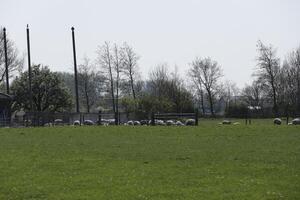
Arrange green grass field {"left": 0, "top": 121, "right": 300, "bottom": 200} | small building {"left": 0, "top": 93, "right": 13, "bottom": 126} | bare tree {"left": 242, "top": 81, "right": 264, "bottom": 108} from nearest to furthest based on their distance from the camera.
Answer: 1. green grass field {"left": 0, "top": 121, "right": 300, "bottom": 200}
2. small building {"left": 0, "top": 93, "right": 13, "bottom": 126}
3. bare tree {"left": 242, "top": 81, "right": 264, "bottom": 108}

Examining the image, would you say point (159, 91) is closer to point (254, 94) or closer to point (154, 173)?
point (254, 94)

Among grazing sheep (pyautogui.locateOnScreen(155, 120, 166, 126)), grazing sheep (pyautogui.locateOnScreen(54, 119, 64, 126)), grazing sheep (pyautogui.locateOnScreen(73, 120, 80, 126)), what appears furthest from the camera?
grazing sheep (pyautogui.locateOnScreen(54, 119, 64, 126))

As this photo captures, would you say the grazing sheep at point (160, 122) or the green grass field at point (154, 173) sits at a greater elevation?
the grazing sheep at point (160, 122)

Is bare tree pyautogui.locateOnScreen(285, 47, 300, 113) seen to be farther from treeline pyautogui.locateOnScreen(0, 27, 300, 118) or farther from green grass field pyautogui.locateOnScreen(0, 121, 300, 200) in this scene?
green grass field pyautogui.locateOnScreen(0, 121, 300, 200)

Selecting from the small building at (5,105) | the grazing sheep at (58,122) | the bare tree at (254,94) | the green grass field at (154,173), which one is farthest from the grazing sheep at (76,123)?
the bare tree at (254,94)

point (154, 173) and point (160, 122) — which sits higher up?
point (160, 122)

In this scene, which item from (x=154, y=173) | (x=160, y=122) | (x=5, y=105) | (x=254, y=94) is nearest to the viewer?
(x=154, y=173)

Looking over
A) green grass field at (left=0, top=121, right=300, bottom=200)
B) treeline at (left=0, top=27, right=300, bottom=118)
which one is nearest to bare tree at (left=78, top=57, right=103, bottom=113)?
treeline at (left=0, top=27, right=300, bottom=118)

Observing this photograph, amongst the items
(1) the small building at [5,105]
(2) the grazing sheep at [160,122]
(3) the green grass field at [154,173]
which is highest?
(1) the small building at [5,105]

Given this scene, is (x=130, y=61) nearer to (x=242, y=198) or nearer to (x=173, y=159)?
(x=173, y=159)

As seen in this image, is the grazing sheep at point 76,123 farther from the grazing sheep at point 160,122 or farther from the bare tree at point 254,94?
the bare tree at point 254,94

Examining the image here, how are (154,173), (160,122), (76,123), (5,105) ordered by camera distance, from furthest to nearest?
(5,105), (76,123), (160,122), (154,173)

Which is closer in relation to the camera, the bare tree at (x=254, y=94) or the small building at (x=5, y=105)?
the small building at (x=5, y=105)

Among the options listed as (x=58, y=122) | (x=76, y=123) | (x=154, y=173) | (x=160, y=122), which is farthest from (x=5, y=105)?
(x=154, y=173)
